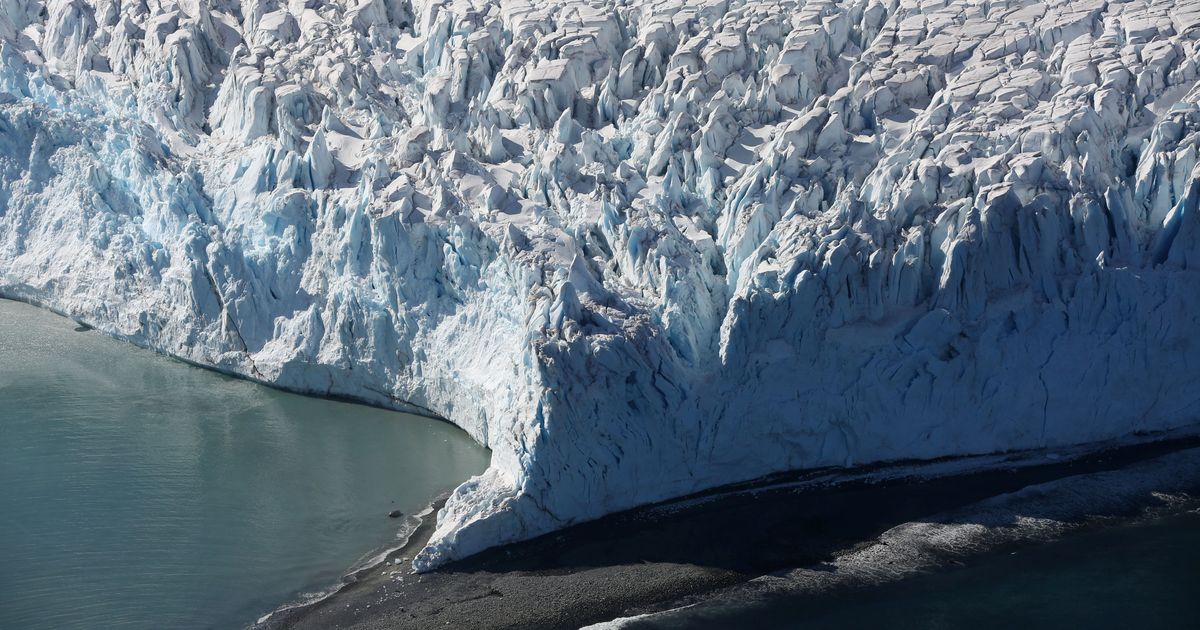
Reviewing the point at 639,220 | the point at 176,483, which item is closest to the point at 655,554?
the point at 639,220

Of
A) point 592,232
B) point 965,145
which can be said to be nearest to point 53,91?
point 592,232

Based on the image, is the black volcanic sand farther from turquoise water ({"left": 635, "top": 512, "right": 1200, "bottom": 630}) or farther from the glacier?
turquoise water ({"left": 635, "top": 512, "right": 1200, "bottom": 630})

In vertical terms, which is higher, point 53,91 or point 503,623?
point 53,91

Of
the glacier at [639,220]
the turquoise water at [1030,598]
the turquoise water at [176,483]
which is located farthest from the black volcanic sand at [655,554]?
the turquoise water at [176,483]

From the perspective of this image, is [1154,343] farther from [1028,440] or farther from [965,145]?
[965,145]

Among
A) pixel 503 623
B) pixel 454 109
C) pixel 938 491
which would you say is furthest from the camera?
pixel 454 109

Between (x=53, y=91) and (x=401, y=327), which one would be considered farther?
(x=53, y=91)

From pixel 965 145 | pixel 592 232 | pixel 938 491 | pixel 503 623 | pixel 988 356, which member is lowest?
pixel 503 623
